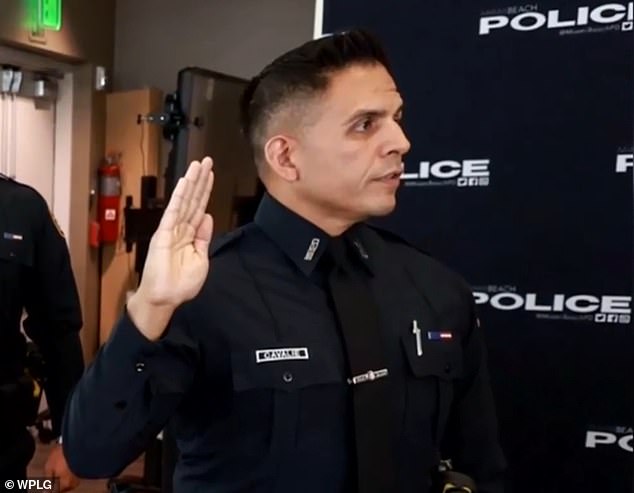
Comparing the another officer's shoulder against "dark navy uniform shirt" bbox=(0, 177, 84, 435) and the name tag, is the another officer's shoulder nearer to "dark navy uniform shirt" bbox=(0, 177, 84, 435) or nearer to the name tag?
"dark navy uniform shirt" bbox=(0, 177, 84, 435)

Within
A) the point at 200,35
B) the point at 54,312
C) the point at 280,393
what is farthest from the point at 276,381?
the point at 200,35

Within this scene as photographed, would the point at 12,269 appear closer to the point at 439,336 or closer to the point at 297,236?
the point at 297,236

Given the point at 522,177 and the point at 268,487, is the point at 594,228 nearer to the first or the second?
the point at 522,177

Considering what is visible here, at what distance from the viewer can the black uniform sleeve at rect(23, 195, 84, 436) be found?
5.92 feet

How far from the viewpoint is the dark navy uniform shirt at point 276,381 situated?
99 centimetres

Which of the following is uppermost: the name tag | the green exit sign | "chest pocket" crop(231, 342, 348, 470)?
the green exit sign

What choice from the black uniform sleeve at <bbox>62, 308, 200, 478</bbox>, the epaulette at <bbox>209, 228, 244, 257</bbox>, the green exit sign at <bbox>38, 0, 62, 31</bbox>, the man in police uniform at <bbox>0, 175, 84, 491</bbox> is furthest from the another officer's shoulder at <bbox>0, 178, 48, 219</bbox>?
the green exit sign at <bbox>38, 0, 62, 31</bbox>

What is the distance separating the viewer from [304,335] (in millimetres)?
1135

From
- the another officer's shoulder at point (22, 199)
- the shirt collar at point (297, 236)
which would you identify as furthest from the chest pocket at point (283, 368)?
the another officer's shoulder at point (22, 199)

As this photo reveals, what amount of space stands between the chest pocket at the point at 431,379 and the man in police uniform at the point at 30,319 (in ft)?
3.14

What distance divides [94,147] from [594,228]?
382 centimetres

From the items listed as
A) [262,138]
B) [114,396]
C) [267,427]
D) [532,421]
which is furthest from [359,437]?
[532,421]

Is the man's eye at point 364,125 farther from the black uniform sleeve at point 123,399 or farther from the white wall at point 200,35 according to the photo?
the white wall at point 200,35

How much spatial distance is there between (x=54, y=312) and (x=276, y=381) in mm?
924
